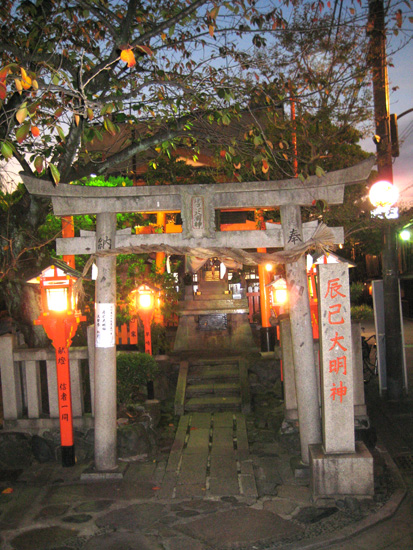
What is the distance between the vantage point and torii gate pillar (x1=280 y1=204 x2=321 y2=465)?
313 inches

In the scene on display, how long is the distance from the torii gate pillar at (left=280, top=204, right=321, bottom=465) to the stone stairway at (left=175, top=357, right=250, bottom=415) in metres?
5.07

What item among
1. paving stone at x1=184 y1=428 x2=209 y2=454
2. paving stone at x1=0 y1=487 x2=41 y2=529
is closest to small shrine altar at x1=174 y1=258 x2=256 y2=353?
paving stone at x1=184 y1=428 x2=209 y2=454

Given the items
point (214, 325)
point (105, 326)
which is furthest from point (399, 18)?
point (214, 325)

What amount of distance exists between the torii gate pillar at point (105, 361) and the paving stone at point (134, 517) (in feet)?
4.86

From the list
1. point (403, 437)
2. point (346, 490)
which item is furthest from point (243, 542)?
point (403, 437)

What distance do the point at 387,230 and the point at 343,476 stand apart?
779 centimetres

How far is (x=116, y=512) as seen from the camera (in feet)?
22.3

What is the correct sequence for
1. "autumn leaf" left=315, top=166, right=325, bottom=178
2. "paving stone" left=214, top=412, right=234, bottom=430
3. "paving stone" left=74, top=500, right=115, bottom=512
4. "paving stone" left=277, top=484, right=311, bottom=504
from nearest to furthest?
1. "paving stone" left=74, top=500, right=115, bottom=512
2. "paving stone" left=277, top=484, right=311, bottom=504
3. "autumn leaf" left=315, top=166, right=325, bottom=178
4. "paving stone" left=214, top=412, right=234, bottom=430

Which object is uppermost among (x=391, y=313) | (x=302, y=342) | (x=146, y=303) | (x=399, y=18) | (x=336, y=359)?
(x=399, y=18)

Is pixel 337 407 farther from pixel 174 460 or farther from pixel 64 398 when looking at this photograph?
pixel 64 398

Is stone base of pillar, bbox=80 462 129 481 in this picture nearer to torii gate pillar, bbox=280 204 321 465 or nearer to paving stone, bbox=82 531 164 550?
paving stone, bbox=82 531 164 550

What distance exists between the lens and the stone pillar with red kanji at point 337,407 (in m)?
6.82

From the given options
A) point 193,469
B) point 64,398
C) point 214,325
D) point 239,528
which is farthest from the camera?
point 214,325

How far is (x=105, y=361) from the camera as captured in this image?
825cm
